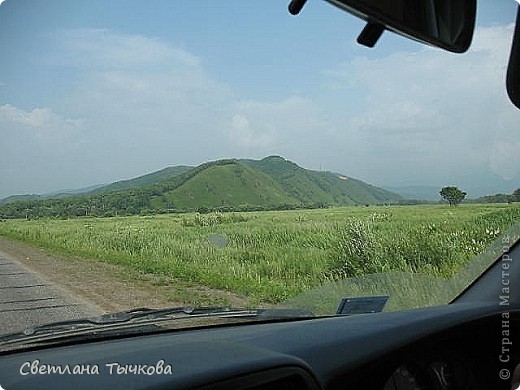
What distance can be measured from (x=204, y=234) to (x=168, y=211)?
22 centimetres

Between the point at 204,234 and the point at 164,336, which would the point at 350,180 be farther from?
the point at 164,336

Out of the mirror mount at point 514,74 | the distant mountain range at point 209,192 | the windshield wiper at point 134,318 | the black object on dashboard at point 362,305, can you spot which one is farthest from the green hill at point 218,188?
the mirror mount at point 514,74

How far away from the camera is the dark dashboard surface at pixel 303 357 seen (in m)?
2.40

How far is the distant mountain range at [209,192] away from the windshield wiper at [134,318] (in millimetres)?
515

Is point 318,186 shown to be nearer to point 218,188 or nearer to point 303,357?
point 218,188

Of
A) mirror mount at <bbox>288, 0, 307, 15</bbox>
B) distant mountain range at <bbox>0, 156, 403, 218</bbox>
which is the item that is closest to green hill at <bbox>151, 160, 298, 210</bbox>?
distant mountain range at <bbox>0, 156, 403, 218</bbox>

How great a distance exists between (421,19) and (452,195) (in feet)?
8.78

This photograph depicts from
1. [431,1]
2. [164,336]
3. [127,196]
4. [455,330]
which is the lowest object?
[455,330]

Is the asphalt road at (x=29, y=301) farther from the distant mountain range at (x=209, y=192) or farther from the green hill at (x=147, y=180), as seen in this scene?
the green hill at (x=147, y=180)

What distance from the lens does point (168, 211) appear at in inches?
145

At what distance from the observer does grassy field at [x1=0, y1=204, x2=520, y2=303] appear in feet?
11.9

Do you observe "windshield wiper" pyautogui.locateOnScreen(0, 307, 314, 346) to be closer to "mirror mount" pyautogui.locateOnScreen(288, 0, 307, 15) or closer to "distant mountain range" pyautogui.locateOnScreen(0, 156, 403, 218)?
"distant mountain range" pyautogui.locateOnScreen(0, 156, 403, 218)

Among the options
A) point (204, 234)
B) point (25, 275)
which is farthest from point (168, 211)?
point (25, 275)

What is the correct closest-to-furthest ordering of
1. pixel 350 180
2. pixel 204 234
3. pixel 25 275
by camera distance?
pixel 25 275
pixel 204 234
pixel 350 180
